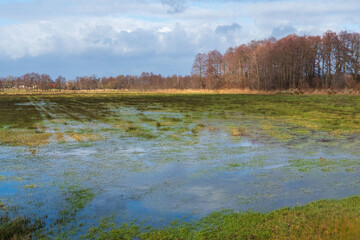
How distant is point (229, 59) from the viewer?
104 meters

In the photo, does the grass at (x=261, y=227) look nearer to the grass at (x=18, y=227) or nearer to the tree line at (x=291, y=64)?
the grass at (x=18, y=227)

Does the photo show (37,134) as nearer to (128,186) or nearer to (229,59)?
(128,186)

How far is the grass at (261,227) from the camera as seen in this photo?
6961mm

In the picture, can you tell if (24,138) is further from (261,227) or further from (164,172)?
(261,227)

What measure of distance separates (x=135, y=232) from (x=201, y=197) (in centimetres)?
264

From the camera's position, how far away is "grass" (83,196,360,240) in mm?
6961

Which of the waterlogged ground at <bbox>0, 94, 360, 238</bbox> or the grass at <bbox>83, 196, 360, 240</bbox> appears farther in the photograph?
the waterlogged ground at <bbox>0, 94, 360, 238</bbox>

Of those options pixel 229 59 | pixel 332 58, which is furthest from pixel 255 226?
pixel 229 59

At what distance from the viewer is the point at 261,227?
7.27 meters

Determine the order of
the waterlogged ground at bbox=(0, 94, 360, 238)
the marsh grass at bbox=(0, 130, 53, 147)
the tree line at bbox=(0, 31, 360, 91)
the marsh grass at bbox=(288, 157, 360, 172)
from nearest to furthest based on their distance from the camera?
the waterlogged ground at bbox=(0, 94, 360, 238), the marsh grass at bbox=(288, 157, 360, 172), the marsh grass at bbox=(0, 130, 53, 147), the tree line at bbox=(0, 31, 360, 91)

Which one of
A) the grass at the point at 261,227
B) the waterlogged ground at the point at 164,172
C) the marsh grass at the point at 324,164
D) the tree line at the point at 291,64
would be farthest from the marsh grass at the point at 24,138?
the tree line at the point at 291,64

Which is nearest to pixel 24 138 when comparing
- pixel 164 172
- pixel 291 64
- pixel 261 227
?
pixel 164 172

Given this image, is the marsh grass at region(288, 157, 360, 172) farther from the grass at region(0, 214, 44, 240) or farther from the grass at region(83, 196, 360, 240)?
the grass at region(0, 214, 44, 240)

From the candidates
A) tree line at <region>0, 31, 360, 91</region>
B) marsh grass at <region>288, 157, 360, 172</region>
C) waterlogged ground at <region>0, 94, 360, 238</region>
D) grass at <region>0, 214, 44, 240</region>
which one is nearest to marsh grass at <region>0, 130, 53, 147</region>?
waterlogged ground at <region>0, 94, 360, 238</region>
